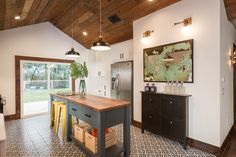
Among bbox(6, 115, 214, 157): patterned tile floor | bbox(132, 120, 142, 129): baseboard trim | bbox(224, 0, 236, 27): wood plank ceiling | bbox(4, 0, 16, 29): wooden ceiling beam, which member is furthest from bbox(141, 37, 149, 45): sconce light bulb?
bbox(4, 0, 16, 29): wooden ceiling beam

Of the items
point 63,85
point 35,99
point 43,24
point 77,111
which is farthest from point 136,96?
point 43,24

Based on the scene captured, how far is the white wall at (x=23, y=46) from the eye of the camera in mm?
4668

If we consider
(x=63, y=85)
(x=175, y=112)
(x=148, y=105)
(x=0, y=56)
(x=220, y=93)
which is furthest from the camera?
(x=63, y=85)

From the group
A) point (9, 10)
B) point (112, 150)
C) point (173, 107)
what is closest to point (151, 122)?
point (173, 107)

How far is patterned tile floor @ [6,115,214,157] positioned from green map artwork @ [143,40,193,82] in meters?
1.34

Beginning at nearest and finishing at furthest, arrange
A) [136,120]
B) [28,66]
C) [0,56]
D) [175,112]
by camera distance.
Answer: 1. [175,112]
2. [136,120]
3. [0,56]
4. [28,66]

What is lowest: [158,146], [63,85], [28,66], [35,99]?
[158,146]

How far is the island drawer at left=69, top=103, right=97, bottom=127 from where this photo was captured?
2.31 meters

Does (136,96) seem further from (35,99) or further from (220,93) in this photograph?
(35,99)

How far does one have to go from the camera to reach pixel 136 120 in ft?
13.5

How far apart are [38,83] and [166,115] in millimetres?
4611

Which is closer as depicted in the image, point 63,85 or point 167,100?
point 167,100

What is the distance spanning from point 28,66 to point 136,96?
3.91 meters

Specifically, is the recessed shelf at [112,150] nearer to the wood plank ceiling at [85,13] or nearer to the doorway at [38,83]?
the wood plank ceiling at [85,13]
